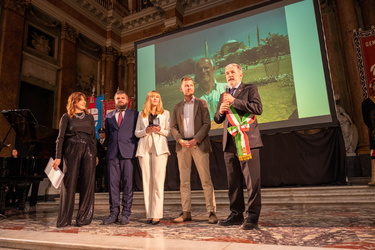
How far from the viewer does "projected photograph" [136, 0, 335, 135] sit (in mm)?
5648

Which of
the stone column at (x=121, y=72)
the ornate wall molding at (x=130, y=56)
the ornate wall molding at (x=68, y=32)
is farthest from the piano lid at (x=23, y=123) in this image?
the ornate wall molding at (x=130, y=56)

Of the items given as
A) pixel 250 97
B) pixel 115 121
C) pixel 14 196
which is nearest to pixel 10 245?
pixel 115 121

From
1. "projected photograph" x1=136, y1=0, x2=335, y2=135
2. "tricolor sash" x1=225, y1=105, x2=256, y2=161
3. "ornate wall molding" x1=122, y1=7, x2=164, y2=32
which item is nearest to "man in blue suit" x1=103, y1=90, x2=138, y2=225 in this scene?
"tricolor sash" x1=225, y1=105, x2=256, y2=161

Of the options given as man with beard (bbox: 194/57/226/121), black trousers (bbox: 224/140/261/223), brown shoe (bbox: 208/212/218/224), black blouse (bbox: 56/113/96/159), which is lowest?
brown shoe (bbox: 208/212/218/224)

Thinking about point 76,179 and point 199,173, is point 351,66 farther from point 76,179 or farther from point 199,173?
point 76,179

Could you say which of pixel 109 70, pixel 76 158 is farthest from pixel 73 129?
pixel 109 70

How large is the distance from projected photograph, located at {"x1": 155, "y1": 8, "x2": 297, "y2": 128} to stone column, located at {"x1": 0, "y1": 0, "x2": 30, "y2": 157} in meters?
4.22

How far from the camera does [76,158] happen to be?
3020 mm

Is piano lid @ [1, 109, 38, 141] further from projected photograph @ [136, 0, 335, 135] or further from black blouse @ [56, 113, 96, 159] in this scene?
projected photograph @ [136, 0, 335, 135]

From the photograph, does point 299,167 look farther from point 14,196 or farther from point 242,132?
point 14,196

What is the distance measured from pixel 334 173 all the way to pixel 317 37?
106 inches

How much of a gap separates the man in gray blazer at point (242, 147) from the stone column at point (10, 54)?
23.5 feet

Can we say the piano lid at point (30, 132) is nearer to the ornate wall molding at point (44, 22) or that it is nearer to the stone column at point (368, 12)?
the ornate wall molding at point (44, 22)

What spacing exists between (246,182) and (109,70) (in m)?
10.5
